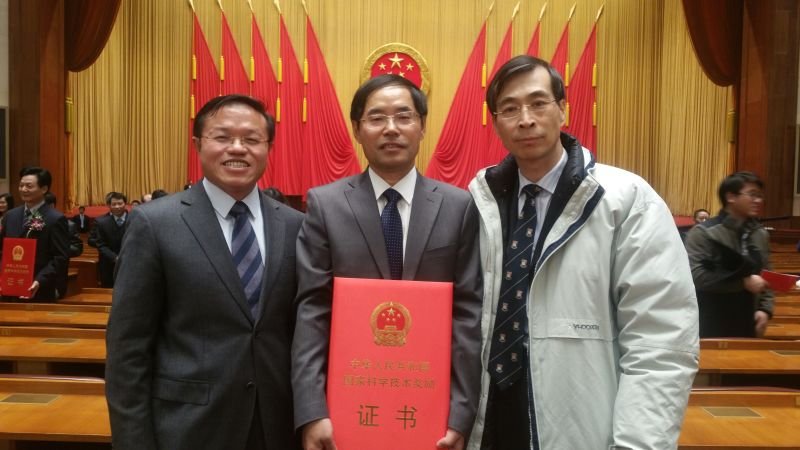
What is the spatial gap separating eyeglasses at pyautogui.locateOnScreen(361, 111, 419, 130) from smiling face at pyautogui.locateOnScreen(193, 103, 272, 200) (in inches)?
12.1

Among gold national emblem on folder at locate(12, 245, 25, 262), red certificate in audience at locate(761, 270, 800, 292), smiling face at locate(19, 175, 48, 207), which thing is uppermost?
smiling face at locate(19, 175, 48, 207)

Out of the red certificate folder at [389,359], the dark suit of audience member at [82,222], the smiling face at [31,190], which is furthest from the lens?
the dark suit of audience member at [82,222]

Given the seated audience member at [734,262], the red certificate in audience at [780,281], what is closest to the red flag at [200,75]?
the seated audience member at [734,262]

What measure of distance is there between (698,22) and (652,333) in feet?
30.8

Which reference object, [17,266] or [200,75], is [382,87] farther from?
[200,75]

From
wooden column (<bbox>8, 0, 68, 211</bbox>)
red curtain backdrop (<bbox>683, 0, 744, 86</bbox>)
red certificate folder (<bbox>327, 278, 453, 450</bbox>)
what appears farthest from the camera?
red curtain backdrop (<bbox>683, 0, 744, 86</bbox>)

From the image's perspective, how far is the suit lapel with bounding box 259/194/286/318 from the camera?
175cm

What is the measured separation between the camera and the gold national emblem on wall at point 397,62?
11500 millimetres

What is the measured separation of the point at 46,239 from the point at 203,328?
3.39 meters

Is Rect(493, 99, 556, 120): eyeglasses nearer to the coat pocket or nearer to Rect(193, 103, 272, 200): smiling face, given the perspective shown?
Rect(193, 103, 272, 200): smiling face

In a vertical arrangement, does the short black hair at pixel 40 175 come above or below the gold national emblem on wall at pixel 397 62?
below

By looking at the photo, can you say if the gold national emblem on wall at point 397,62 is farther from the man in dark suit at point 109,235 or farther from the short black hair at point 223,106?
the short black hair at point 223,106

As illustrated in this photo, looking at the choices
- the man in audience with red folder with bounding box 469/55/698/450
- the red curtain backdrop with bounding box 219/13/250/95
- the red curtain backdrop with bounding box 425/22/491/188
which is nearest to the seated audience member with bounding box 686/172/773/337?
the man in audience with red folder with bounding box 469/55/698/450

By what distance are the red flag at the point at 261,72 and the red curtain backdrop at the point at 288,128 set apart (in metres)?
0.12
